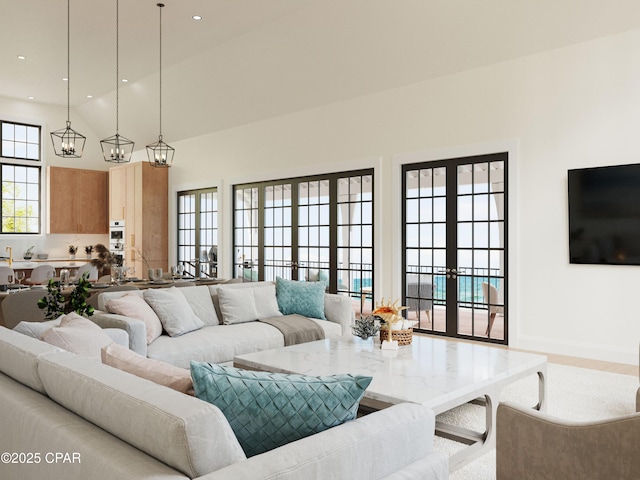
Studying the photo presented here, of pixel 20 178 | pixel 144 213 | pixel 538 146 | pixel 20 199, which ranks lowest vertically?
pixel 144 213

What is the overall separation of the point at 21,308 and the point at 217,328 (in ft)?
5.74

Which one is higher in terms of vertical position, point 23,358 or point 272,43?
point 272,43

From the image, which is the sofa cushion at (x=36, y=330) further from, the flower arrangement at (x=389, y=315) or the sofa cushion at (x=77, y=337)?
the flower arrangement at (x=389, y=315)

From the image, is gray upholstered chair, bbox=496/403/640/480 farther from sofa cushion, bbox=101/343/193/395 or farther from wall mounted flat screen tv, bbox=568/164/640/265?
wall mounted flat screen tv, bbox=568/164/640/265

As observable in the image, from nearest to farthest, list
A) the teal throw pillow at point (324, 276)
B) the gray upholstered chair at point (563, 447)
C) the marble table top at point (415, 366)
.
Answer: the gray upholstered chair at point (563, 447) → the marble table top at point (415, 366) → the teal throw pillow at point (324, 276)

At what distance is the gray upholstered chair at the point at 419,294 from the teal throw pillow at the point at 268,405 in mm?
5038

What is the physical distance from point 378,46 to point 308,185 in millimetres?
2413

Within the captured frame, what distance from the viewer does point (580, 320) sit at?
527 centimetres

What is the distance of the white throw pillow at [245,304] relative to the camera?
473 centimetres

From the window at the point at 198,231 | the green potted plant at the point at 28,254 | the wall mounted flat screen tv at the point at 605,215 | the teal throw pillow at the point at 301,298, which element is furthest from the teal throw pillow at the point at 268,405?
the green potted plant at the point at 28,254

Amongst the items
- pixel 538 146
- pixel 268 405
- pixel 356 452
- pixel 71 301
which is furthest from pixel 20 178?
pixel 356 452

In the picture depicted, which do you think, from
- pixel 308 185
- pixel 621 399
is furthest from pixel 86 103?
pixel 621 399

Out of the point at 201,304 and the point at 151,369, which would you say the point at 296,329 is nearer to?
the point at 201,304

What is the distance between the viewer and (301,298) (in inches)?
201
